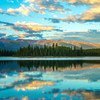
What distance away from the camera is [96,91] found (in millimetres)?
21406

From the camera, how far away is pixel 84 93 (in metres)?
20.7

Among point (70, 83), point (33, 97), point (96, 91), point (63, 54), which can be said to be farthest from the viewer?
point (63, 54)

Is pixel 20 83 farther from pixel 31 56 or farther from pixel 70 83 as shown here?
pixel 31 56

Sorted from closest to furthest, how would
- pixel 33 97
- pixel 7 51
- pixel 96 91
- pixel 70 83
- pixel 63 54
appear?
pixel 33 97
pixel 96 91
pixel 70 83
pixel 63 54
pixel 7 51

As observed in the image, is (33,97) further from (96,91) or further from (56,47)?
(56,47)

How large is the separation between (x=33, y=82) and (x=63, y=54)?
278ft

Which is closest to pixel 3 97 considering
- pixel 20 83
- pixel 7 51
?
pixel 20 83

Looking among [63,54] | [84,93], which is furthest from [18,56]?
[84,93]

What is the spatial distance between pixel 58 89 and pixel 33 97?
3.20 metres

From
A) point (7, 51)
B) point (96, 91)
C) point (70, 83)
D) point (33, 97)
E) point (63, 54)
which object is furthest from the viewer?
point (7, 51)

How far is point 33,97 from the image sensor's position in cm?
1962

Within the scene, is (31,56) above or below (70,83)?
below

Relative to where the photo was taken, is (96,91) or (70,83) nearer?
(96,91)

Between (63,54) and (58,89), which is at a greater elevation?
(58,89)
